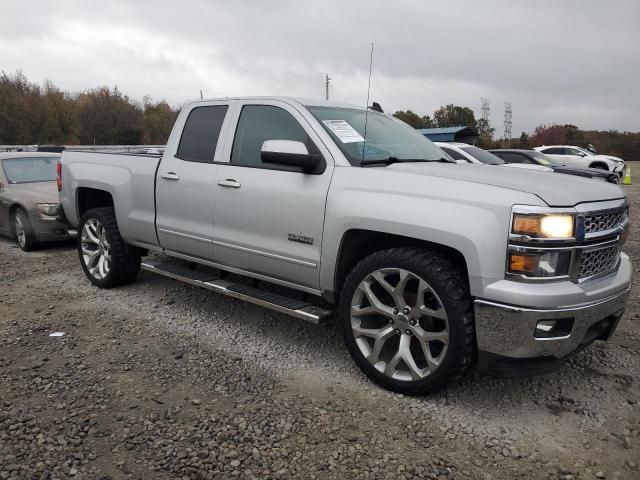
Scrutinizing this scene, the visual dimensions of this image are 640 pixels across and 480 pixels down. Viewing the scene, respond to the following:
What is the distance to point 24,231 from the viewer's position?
23.7ft

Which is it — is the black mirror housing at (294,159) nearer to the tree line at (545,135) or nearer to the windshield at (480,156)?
the windshield at (480,156)

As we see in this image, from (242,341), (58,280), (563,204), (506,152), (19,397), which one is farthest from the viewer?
(506,152)

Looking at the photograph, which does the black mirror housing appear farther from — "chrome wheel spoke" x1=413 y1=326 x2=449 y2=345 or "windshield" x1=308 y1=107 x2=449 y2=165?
"chrome wheel spoke" x1=413 y1=326 x2=449 y2=345

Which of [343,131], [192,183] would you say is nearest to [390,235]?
[343,131]

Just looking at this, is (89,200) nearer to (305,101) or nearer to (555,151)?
(305,101)

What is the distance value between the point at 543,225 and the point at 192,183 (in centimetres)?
274

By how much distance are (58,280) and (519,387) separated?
4.95 meters

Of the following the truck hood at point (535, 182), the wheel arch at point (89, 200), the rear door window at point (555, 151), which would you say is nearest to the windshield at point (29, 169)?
the wheel arch at point (89, 200)

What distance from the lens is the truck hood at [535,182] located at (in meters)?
2.71

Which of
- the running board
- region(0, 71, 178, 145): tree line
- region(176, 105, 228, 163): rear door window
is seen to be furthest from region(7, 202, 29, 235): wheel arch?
region(0, 71, 178, 145): tree line

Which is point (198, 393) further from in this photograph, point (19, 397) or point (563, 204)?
point (563, 204)

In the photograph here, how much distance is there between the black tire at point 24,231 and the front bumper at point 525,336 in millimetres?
6725

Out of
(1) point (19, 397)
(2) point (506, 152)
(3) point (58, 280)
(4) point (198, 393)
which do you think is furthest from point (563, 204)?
(2) point (506, 152)

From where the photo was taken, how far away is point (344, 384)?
3320 mm
